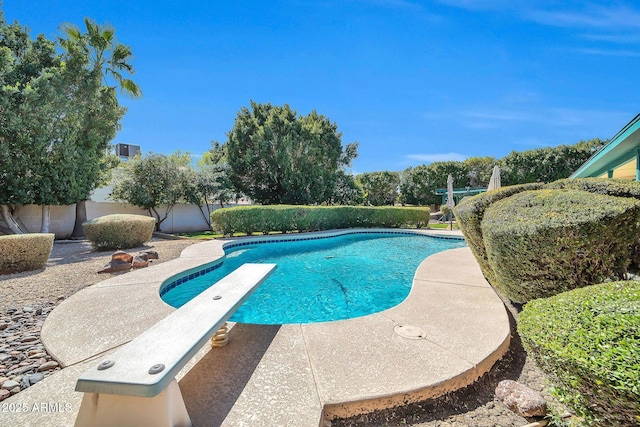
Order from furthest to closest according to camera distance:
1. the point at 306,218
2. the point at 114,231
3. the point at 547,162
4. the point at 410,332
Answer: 1. the point at 547,162
2. the point at 306,218
3. the point at 114,231
4. the point at 410,332

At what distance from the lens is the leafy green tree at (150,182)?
15266 mm

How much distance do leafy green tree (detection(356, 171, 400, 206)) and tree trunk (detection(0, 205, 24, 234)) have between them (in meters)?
27.4

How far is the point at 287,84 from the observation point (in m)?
13.3

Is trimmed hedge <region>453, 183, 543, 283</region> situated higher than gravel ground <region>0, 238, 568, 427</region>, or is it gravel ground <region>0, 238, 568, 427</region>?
trimmed hedge <region>453, 183, 543, 283</region>

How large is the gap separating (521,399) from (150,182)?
58.5ft

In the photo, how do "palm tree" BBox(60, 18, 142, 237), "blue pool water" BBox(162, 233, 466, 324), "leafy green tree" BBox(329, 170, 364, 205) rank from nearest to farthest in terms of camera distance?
"blue pool water" BBox(162, 233, 466, 324), "palm tree" BBox(60, 18, 142, 237), "leafy green tree" BBox(329, 170, 364, 205)

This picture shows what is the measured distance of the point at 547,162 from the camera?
2422 cm

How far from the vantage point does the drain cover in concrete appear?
9.50 ft

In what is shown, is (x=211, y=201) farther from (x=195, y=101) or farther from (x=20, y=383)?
(x=20, y=383)

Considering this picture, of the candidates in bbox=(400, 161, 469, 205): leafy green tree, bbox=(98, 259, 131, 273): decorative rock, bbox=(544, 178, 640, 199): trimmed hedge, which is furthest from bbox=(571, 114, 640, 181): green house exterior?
bbox=(400, 161, 469, 205): leafy green tree

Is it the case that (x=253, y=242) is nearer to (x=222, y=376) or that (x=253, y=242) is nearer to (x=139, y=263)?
(x=139, y=263)

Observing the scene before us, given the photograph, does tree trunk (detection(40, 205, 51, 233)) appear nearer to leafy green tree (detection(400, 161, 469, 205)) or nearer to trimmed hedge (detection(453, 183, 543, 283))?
trimmed hedge (detection(453, 183, 543, 283))

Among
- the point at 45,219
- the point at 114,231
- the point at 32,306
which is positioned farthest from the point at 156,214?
the point at 32,306

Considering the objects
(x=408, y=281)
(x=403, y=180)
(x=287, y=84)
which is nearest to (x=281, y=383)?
(x=408, y=281)
